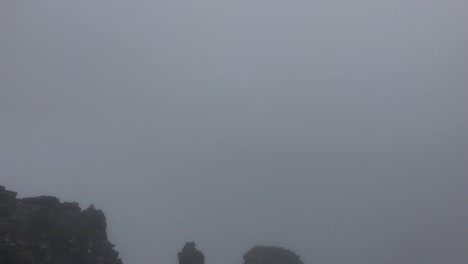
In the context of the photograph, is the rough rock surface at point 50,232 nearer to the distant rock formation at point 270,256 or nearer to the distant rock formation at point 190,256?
the distant rock formation at point 190,256

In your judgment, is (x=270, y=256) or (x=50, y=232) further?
(x=270, y=256)

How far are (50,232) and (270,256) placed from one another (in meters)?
38.7

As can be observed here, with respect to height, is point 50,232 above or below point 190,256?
Answer: above

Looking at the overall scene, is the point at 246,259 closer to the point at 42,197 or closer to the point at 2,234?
the point at 42,197

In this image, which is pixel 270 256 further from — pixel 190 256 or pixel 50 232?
pixel 50 232

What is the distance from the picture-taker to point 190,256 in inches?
2552

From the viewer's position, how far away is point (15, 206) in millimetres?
47969

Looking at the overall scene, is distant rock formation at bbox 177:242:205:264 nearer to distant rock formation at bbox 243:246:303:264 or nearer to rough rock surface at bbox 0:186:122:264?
rough rock surface at bbox 0:186:122:264

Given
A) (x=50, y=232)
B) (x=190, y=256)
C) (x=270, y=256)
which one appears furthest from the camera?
(x=270, y=256)

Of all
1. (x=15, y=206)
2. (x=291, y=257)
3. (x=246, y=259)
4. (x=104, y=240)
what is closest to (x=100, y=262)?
(x=104, y=240)

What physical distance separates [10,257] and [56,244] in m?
12.6

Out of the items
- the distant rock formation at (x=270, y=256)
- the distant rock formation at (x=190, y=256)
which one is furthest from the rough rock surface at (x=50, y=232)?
the distant rock formation at (x=270, y=256)

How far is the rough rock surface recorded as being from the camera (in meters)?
42.6

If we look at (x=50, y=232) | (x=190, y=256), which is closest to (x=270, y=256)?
(x=190, y=256)
